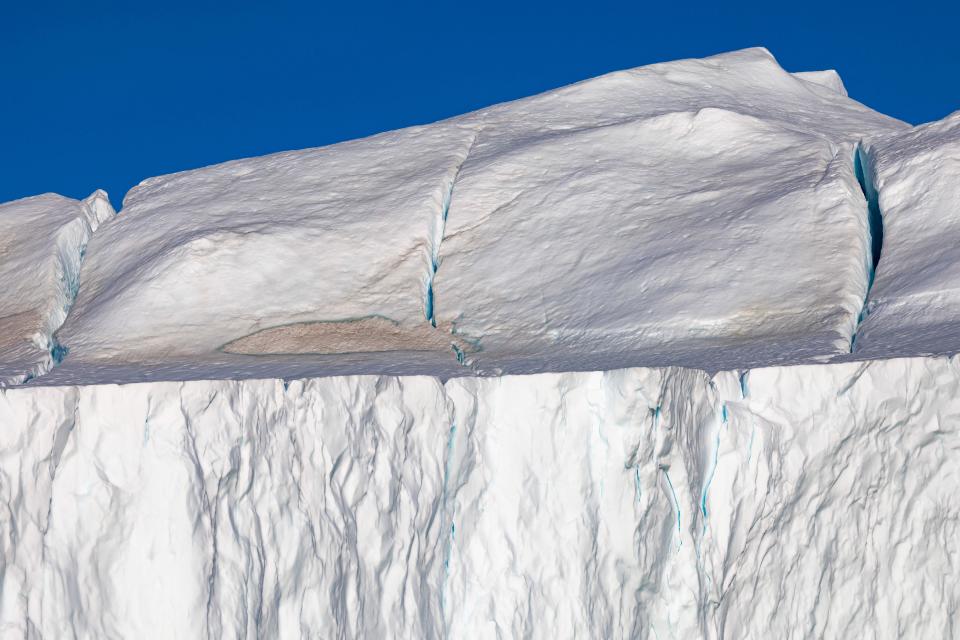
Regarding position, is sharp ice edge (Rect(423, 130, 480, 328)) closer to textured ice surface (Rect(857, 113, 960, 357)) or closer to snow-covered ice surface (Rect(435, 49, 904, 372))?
snow-covered ice surface (Rect(435, 49, 904, 372))

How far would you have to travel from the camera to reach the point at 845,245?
10.6 meters

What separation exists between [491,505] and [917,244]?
12.7 ft

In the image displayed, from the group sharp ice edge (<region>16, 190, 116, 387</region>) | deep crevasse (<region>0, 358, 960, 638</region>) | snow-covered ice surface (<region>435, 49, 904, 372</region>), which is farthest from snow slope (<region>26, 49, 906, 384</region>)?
deep crevasse (<region>0, 358, 960, 638</region>)

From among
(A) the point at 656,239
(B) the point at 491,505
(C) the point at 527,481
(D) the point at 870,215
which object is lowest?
(B) the point at 491,505

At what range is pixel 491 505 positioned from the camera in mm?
9234

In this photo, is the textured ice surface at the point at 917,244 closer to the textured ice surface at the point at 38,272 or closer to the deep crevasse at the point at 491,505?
the deep crevasse at the point at 491,505

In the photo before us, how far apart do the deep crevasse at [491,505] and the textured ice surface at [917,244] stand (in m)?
0.66

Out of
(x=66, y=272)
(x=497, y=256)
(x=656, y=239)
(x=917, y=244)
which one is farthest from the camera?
(x=66, y=272)

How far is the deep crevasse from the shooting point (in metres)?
8.91

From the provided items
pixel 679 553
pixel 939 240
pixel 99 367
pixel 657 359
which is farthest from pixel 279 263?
pixel 939 240

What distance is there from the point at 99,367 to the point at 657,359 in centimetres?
392

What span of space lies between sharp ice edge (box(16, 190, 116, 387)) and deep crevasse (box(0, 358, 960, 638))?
1446 mm

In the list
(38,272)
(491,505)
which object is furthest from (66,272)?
(491,505)

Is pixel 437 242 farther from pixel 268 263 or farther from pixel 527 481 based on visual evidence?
pixel 527 481
